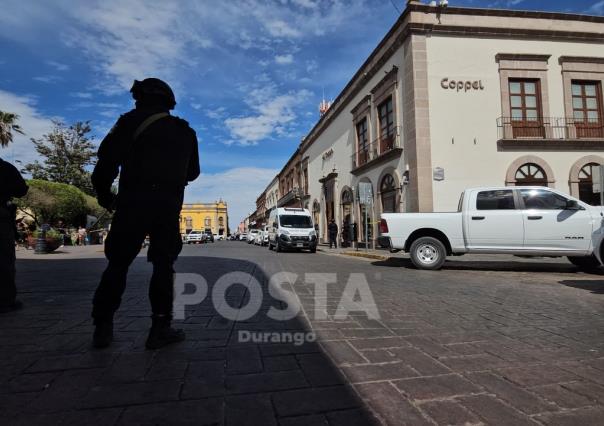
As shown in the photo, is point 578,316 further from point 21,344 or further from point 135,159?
point 21,344

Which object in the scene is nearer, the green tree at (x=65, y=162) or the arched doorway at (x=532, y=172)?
the arched doorway at (x=532, y=172)

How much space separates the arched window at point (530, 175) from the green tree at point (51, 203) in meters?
32.0

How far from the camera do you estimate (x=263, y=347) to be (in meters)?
2.86

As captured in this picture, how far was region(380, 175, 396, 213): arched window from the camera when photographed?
17.8m

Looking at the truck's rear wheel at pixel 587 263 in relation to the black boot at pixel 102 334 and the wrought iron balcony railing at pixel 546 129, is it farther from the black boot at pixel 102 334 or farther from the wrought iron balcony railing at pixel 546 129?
the black boot at pixel 102 334

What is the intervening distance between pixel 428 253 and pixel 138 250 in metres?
7.68

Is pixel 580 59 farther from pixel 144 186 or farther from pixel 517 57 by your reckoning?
pixel 144 186

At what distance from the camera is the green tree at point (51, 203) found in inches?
1199

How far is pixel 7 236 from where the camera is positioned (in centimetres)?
432

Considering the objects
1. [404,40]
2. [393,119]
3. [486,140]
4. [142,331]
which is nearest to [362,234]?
[393,119]

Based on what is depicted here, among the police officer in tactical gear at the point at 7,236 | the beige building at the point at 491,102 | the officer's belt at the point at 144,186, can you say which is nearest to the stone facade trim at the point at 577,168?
the beige building at the point at 491,102

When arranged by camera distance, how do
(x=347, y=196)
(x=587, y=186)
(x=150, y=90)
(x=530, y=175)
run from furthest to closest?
1. (x=347, y=196)
2. (x=587, y=186)
3. (x=530, y=175)
4. (x=150, y=90)

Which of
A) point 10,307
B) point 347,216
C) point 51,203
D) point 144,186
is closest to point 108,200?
point 144,186

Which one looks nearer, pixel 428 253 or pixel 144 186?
pixel 144 186
